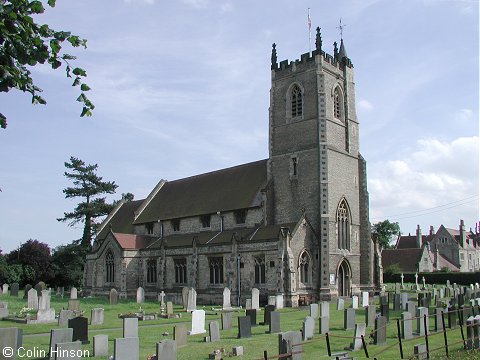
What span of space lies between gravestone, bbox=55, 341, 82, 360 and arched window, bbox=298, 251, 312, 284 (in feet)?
76.4

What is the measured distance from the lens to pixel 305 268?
3388cm

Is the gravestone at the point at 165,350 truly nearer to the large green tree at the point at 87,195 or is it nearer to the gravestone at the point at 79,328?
the gravestone at the point at 79,328

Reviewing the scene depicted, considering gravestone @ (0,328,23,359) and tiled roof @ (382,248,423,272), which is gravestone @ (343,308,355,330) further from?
tiled roof @ (382,248,423,272)

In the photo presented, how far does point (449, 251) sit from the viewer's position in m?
86.9

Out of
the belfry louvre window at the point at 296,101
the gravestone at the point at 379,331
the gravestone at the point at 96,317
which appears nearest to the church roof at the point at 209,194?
the belfry louvre window at the point at 296,101

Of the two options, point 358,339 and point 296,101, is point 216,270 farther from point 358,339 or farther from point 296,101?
point 358,339

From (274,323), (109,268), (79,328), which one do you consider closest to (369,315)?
(274,323)

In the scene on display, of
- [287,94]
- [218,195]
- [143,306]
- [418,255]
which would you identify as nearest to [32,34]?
[143,306]

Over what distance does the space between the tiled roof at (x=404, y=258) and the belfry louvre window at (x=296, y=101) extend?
3738 centimetres

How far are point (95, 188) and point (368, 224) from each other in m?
33.5

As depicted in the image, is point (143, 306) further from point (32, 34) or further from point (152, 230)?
point (32, 34)

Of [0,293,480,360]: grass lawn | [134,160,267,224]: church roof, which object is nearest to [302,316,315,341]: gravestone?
[0,293,480,360]: grass lawn

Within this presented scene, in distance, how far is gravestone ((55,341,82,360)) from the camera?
10.9m

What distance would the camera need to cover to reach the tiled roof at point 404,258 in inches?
2741
